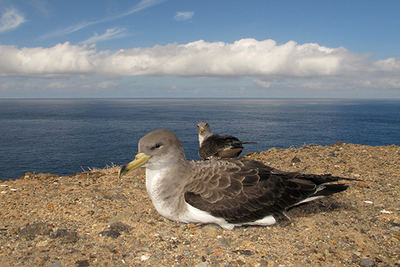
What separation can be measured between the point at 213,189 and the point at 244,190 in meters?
0.62

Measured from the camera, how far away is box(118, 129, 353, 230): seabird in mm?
5461

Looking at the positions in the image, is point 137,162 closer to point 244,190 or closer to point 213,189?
point 213,189

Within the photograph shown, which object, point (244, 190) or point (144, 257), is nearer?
point (144, 257)

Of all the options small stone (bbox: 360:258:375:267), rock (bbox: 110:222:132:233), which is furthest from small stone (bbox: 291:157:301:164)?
rock (bbox: 110:222:132:233)

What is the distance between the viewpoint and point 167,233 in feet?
18.5

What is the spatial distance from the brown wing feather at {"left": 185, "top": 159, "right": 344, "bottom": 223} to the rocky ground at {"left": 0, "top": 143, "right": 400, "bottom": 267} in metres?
0.49

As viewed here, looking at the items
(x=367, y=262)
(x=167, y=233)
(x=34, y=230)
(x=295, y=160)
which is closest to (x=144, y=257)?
(x=167, y=233)

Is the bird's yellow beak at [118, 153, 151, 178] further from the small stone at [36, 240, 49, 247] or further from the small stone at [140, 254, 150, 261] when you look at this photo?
the small stone at [36, 240, 49, 247]

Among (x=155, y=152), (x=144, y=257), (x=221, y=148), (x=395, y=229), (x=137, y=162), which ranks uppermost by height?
(x=155, y=152)

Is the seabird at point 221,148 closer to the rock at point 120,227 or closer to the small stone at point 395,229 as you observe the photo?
the rock at point 120,227

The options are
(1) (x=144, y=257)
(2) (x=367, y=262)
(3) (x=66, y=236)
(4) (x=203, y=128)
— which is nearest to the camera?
(2) (x=367, y=262)

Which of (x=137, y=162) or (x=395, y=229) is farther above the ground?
(x=137, y=162)

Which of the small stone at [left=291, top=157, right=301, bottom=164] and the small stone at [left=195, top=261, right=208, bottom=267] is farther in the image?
the small stone at [left=291, top=157, right=301, bottom=164]

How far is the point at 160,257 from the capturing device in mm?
4883
